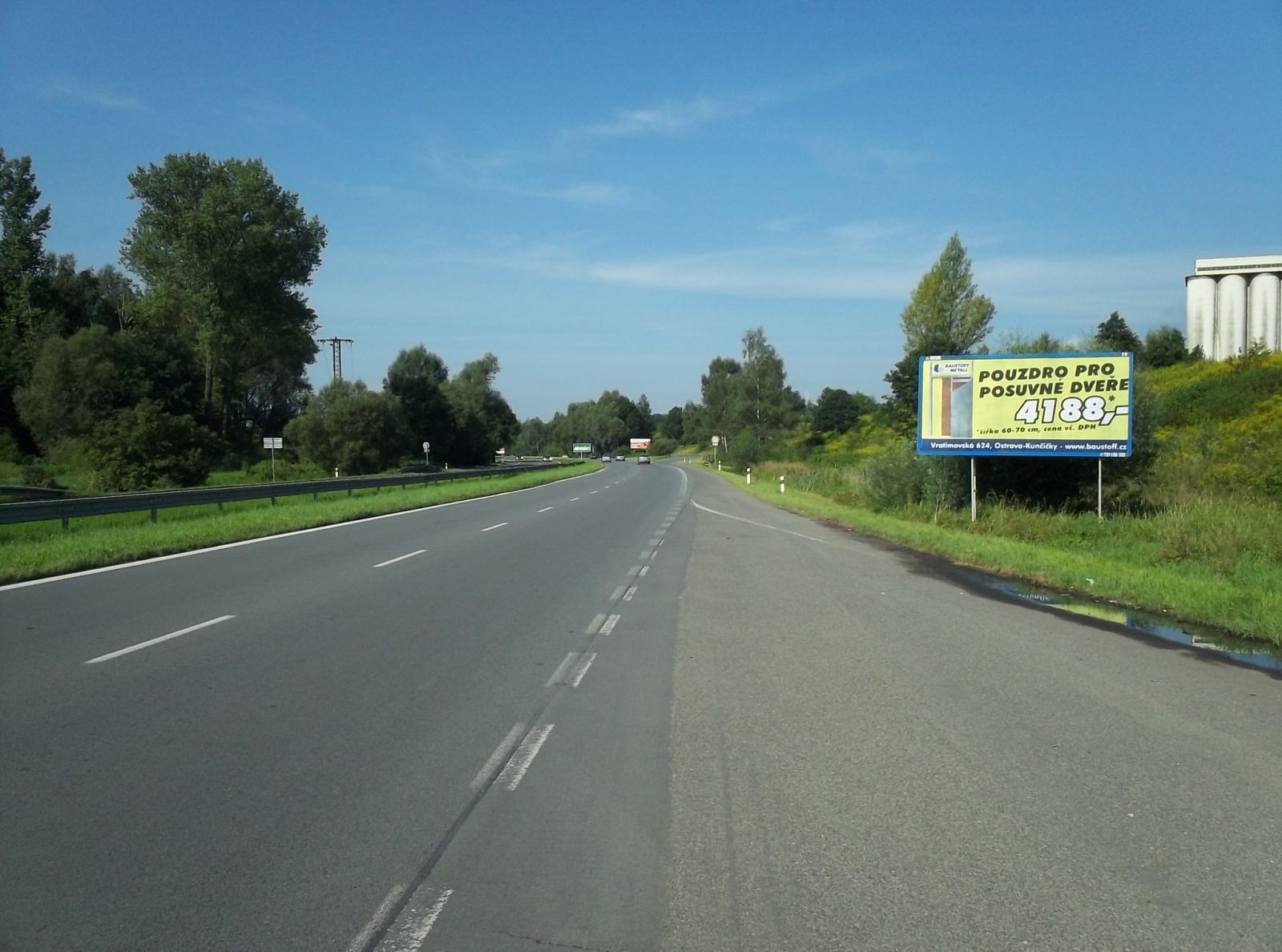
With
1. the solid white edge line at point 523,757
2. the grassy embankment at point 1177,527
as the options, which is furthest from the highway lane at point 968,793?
the grassy embankment at point 1177,527

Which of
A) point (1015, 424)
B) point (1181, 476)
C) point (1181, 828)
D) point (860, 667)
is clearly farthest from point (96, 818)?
point (1181, 476)

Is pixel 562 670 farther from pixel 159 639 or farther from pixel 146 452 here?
pixel 146 452

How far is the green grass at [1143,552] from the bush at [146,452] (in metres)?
32.5

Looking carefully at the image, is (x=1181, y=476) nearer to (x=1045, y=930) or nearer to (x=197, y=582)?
(x=197, y=582)

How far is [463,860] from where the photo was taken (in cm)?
475

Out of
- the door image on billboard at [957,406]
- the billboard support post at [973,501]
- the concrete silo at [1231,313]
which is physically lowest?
the billboard support post at [973,501]

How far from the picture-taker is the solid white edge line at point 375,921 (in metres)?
3.97

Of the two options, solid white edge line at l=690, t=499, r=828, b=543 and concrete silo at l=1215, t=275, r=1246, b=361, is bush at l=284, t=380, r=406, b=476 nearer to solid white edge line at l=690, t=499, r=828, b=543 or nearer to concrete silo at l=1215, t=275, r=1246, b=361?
solid white edge line at l=690, t=499, r=828, b=543

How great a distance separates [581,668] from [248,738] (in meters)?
3.21

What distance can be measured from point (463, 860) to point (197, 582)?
1100cm

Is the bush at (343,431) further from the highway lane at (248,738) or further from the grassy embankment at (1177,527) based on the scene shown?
the highway lane at (248,738)

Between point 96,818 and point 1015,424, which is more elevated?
point 1015,424

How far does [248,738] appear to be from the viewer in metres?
6.64

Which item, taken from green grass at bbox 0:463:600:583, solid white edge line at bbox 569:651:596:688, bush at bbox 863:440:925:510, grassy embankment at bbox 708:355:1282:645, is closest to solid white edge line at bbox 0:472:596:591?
green grass at bbox 0:463:600:583
